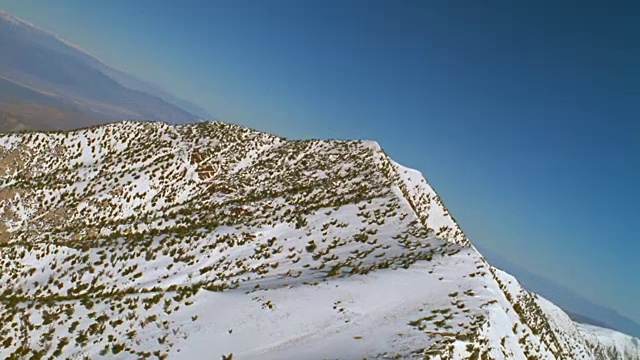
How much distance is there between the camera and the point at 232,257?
37719 millimetres

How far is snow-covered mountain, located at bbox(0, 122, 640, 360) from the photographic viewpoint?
2239cm

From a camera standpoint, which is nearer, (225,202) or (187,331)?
(187,331)

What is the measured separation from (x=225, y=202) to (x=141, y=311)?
1206 inches

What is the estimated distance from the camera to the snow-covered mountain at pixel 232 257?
882 inches

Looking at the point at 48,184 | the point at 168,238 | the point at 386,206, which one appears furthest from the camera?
the point at 48,184

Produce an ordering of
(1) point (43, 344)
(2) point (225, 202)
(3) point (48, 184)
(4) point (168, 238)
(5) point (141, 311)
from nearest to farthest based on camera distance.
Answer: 1. (1) point (43, 344)
2. (5) point (141, 311)
3. (4) point (168, 238)
4. (2) point (225, 202)
5. (3) point (48, 184)

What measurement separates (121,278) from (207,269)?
24.3ft

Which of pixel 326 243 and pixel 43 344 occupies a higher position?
pixel 326 243

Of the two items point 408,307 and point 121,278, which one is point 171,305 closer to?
point 121,278

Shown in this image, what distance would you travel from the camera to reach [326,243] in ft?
125

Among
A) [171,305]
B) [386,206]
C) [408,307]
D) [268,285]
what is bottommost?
[171,305]

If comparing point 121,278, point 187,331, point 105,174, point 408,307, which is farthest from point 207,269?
point 105,174

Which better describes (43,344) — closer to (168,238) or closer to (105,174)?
(168,238)

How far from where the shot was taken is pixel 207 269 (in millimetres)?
35688
